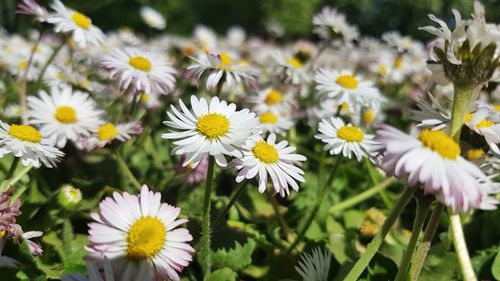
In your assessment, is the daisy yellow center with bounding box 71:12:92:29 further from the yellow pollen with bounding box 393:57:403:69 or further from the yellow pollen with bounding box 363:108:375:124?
the yellow pollen with bounding box 393:57:403:69

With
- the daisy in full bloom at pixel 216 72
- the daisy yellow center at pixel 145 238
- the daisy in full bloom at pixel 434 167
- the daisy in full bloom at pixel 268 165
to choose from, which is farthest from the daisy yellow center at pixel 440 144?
the daisy in full bloom at pixel 216 72

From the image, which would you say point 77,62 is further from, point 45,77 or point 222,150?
point 222,150

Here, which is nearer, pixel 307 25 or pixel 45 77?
pixel 45 77

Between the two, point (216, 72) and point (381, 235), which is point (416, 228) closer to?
point (381, 235)

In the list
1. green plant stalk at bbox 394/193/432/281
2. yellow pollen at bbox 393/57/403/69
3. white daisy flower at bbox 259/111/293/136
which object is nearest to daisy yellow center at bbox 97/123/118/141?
white daisy flower at bbox 259/111/293/136

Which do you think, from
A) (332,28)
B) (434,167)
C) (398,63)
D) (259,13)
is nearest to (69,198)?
(434,167)

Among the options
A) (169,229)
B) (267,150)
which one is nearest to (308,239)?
(267,150)

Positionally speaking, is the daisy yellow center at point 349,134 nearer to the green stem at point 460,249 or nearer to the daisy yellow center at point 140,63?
the green stem at point 460,249
